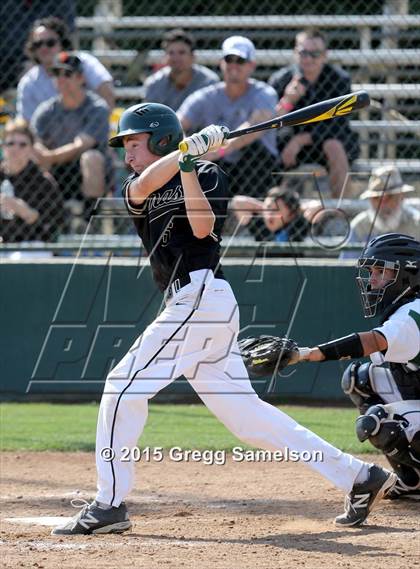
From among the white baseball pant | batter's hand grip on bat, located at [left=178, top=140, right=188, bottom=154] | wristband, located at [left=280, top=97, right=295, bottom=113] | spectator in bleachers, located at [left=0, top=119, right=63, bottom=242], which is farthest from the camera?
spectator in bleachers, located at [left=0, top=119, right=63, bottom=242]

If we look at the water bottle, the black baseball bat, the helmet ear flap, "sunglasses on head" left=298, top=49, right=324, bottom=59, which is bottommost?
the water bottle

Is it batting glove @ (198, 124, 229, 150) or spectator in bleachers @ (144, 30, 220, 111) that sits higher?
batting glove @ (198, 124, 229, 150)

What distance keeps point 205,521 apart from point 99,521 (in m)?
0.61

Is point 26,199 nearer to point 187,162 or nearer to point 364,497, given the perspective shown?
point 187,162

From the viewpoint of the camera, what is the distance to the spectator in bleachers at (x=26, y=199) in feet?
29.3

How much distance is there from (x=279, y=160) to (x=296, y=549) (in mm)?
5226

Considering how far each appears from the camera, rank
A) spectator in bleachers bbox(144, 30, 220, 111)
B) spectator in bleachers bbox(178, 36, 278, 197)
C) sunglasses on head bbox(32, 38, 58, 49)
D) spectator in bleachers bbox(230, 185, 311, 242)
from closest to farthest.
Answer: spectator in bleachers bbox(230, 185, 311, 242)
spectator in bleachers bbox(178, 36, 278, 197)
spectator in bleachers bbox(144, 30, 220, 111)
sunglasses on head bbox(32, 38, 58, 49)

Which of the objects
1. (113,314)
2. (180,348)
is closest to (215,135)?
(180,348)

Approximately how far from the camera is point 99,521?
425 cm

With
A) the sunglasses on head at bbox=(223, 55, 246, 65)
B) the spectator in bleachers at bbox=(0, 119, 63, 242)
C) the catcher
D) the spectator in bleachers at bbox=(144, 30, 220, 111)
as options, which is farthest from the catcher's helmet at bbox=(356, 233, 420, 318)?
the spectator in bleachers at bbox=(144, 30, 220, 111)

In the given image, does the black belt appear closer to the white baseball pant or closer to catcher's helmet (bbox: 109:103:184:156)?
the white baseball pant

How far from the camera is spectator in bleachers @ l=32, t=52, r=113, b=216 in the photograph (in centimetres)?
910

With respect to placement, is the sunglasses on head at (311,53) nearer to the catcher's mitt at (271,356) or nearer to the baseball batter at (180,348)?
the baseball batter at (180,348)

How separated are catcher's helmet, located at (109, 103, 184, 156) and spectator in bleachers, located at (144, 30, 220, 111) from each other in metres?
4.90
